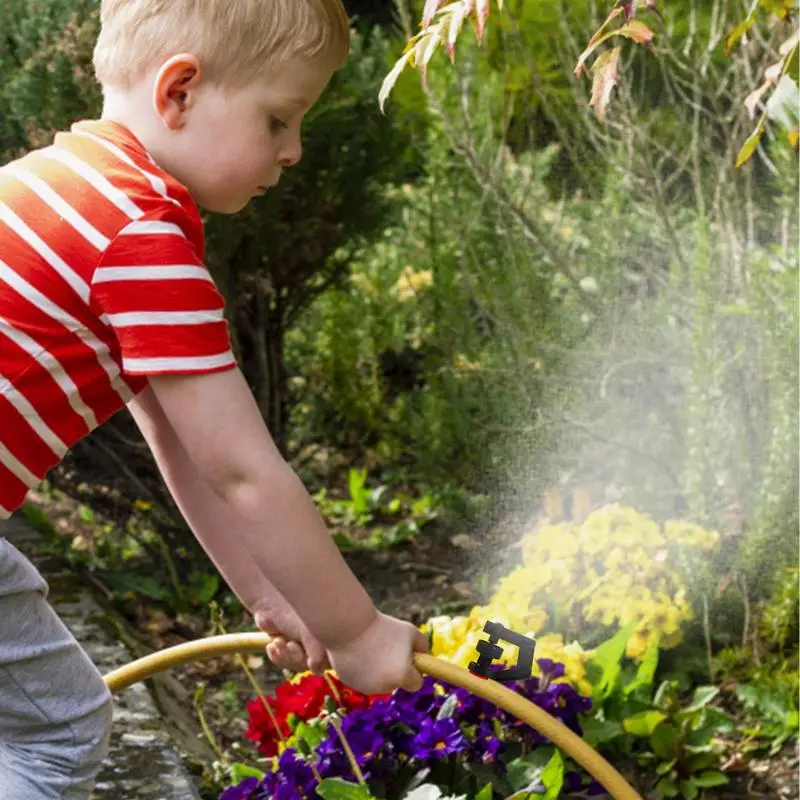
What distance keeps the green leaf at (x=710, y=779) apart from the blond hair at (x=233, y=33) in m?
1.52

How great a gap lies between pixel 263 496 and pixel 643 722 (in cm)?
121

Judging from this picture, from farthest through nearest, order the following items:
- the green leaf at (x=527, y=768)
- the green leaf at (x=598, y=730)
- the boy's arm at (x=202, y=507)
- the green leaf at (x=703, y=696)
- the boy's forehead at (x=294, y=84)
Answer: the green leaf at (x=703, y=696), the green leaf at (x=598, y=730), the green leaf at (x=527, y=768), the boy's arm at (x=202, y=507), the boy's forehead at (x=294, y=84)

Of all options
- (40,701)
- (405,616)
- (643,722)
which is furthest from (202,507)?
(405,616)

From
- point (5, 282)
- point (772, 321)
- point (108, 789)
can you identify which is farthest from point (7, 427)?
point (772, 321)

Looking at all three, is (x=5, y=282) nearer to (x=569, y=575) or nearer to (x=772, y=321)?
(x=569, y=575)

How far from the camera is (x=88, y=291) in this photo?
132cm

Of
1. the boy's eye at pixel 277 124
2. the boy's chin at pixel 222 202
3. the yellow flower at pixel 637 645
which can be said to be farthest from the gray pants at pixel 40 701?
the yellow flower at pixel 637 645

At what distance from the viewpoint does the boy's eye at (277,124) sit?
4.69ft

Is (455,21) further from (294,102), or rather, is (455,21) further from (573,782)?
(573,782)

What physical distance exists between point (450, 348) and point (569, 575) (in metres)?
1.27

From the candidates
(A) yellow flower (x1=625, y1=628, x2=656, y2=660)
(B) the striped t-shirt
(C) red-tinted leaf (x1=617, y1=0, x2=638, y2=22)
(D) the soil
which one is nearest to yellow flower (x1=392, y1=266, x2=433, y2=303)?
(D) the soil

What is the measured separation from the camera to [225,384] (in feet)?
4.31

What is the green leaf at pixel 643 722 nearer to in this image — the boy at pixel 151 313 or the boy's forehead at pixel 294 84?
the boy at pixel 151 313

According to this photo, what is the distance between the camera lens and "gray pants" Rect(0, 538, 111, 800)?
144cm
